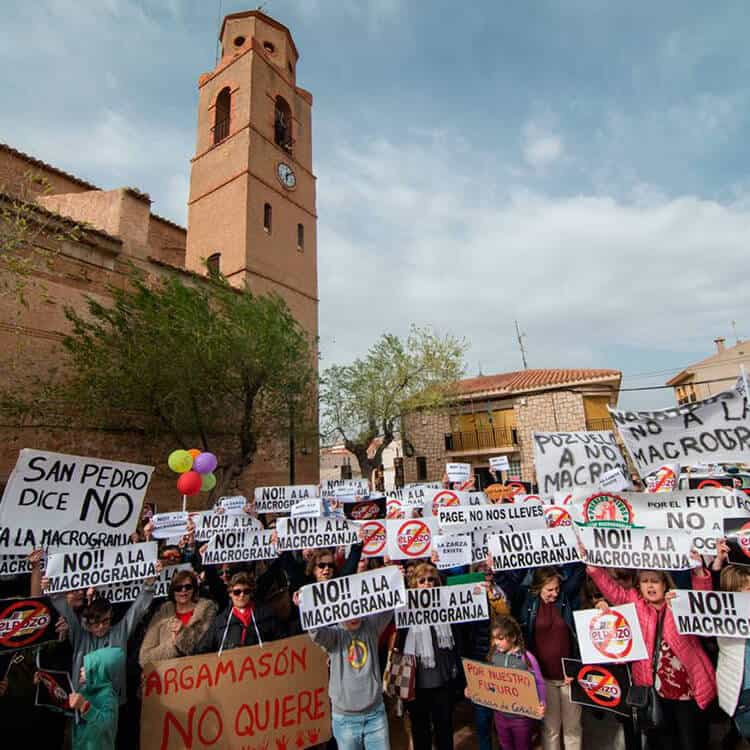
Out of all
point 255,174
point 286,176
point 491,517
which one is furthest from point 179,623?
point 286,176

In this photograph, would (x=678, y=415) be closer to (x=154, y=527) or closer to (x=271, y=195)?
(x=154, y=527)

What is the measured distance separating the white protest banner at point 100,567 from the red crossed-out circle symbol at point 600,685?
3.73 m

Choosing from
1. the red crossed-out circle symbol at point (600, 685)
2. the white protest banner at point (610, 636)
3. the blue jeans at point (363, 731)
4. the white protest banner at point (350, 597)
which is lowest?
the blue jeans at point (363, 731)

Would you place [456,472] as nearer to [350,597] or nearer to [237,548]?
[237,548]

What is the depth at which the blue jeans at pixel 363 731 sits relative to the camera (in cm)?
340

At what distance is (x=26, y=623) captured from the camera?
3.60 meters

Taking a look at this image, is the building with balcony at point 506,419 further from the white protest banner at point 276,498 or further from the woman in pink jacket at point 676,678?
the woman in pink jacket at point 676,678

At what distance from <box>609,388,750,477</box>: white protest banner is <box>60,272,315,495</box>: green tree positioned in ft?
35.2

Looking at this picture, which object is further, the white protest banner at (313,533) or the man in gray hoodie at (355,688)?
the white protest banner at (313,533)

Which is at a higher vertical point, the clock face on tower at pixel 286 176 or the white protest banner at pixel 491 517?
the clock face on tower at pixel 286 176

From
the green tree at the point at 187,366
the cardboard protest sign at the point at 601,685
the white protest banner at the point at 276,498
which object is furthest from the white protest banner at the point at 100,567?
the green tree at the point at 187,366

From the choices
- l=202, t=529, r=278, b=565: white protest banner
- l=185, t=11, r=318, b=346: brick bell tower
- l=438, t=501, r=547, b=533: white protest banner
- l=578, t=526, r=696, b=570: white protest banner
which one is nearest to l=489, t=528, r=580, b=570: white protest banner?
l=578, t=526, r=696, b=570: white protest banner

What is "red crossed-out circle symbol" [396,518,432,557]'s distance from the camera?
5.46 metres

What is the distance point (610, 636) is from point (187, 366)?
38.5 feet
